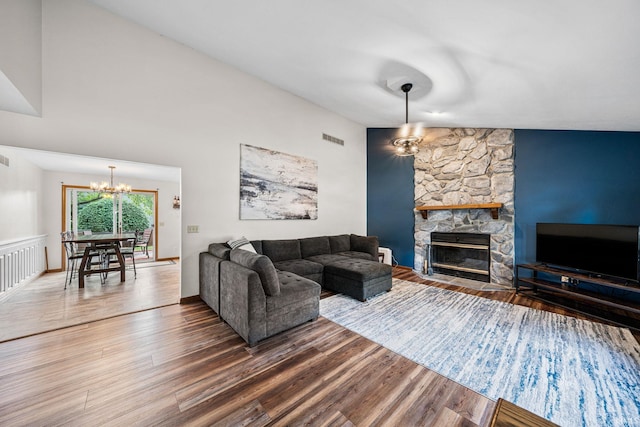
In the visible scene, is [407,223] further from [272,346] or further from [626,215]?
[272,346]

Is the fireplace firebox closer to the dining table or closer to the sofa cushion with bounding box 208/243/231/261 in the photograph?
the sofa cushion with bounding box 208/243/231/261

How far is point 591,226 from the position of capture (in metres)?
3.28

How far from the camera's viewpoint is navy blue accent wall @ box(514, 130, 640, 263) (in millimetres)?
3466

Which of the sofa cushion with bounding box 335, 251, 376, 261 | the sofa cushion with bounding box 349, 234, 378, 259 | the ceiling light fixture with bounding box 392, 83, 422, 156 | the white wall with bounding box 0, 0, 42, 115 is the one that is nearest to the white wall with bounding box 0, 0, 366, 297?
the white wall with bounding box 0, 0, 42, 115

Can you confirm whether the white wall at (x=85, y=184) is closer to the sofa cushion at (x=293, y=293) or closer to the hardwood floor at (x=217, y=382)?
the hardwood floor at (x=217, y=382)

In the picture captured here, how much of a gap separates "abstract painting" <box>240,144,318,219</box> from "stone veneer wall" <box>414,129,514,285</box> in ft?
8.09

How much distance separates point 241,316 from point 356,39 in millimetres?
3323

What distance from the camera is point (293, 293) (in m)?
2.56

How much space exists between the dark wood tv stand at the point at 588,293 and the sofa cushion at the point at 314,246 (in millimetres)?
3305

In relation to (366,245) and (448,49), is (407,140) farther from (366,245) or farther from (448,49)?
(366,245)

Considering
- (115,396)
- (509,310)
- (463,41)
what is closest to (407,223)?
(509,310)

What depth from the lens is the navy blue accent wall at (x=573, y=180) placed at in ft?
11.4

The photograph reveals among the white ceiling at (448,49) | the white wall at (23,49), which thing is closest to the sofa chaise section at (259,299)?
the white wall at (23,49)

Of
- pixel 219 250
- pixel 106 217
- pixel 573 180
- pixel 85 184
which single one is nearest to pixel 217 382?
pixel 219 250
